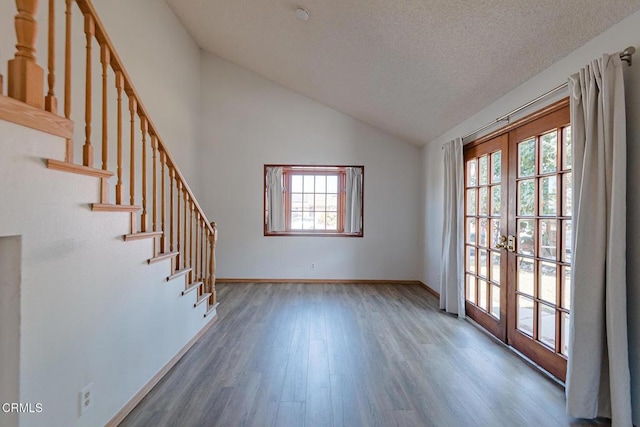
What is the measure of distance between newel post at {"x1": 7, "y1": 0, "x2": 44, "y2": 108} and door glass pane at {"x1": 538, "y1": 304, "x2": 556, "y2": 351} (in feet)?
11.4

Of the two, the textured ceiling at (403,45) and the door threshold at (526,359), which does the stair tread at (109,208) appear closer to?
the textured ceiling at (403,45)

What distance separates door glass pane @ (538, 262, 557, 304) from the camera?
2.18m

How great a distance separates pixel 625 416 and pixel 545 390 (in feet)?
1.76

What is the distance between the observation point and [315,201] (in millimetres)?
5297

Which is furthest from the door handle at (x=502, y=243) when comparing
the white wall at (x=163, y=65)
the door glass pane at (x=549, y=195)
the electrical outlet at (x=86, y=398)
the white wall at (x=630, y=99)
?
the white wall at (x=163, y=65)

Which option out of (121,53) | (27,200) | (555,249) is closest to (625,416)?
(555,249)

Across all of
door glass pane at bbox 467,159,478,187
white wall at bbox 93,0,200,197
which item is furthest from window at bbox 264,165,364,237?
door glass pane at bbox 467,159,478,187

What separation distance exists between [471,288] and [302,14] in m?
3.65

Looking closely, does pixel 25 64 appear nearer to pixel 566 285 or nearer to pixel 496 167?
pixel 566 285

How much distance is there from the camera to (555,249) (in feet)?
7.09

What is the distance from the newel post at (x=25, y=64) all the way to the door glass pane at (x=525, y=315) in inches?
141

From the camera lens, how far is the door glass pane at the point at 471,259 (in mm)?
3326

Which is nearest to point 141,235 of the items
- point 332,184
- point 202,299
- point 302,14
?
point 202,299

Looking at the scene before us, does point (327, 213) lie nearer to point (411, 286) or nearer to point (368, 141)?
point (368, 141)
